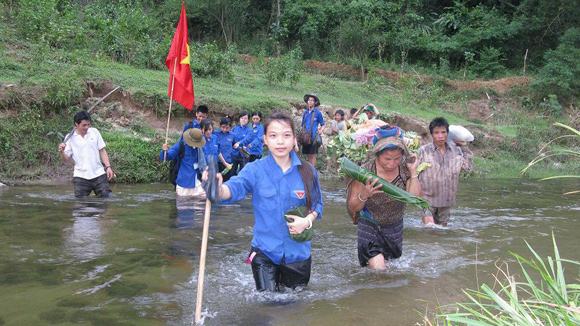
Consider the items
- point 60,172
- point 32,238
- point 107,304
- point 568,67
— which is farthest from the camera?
point 568,67

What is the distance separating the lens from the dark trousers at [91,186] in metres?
9.21

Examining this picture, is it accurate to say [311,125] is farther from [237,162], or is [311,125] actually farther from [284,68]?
[284,68]

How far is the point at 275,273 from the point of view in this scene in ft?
16.0

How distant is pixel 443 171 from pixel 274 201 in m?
3.70

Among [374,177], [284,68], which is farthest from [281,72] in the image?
[374,177]

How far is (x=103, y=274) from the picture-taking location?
19.0 ft

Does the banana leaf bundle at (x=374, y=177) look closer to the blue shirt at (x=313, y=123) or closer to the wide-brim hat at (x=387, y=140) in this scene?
the wide-brim hat at (x=387, y=140)

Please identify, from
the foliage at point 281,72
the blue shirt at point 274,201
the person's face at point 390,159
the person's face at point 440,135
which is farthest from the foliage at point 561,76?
the blue shirt at point 274,201

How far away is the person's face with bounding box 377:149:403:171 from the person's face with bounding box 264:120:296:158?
4.13 feet

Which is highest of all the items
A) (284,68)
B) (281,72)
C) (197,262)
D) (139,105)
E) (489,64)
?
(489,64)

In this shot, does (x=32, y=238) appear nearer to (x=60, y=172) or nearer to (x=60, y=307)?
(x=60, y=307)

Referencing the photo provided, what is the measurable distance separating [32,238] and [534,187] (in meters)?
11.8

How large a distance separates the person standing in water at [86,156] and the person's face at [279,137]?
16.9 ft

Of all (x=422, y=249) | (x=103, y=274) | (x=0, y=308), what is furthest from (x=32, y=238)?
(x=422, y=249)
